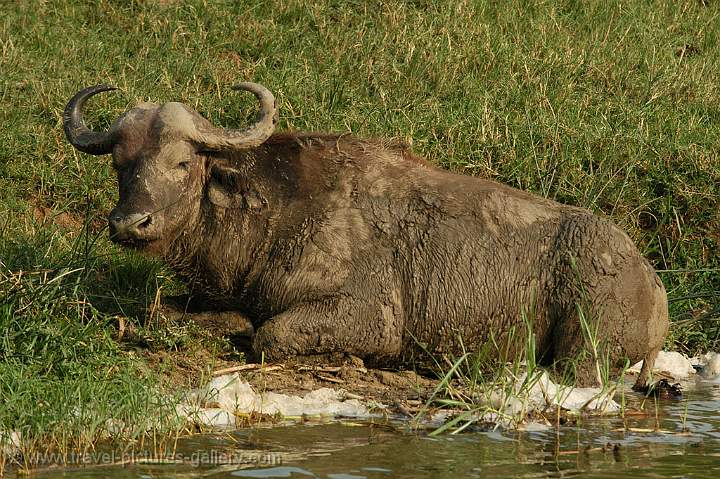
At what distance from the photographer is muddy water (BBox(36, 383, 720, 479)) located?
5.74 metres

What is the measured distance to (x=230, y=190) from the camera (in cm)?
823

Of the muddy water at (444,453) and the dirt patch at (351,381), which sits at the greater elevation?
the dirt patch at (351,381)

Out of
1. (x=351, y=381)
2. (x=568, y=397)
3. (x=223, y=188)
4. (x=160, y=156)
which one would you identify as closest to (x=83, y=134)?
(x=160, y=156)

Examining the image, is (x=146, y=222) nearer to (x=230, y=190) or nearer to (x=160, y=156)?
(x=160, y=156)

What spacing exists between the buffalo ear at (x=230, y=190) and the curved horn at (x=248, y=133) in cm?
20

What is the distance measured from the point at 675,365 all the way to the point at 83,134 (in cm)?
458

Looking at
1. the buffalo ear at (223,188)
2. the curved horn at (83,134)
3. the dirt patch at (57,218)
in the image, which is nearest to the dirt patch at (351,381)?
the buffalo ear at (223,188)

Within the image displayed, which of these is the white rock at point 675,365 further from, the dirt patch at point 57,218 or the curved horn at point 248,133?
the dirt patch at point 57,218

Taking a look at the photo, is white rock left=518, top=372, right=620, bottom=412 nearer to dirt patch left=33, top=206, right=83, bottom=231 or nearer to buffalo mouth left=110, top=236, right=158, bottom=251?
buffalo mouth left=110, top=236, right=158, bottom=251

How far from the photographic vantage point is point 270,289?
8109mm

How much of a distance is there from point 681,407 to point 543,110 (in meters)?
4.27

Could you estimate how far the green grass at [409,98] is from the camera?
970 cm

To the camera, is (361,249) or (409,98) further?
(409,98)

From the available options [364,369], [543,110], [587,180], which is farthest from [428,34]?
[364,369]
